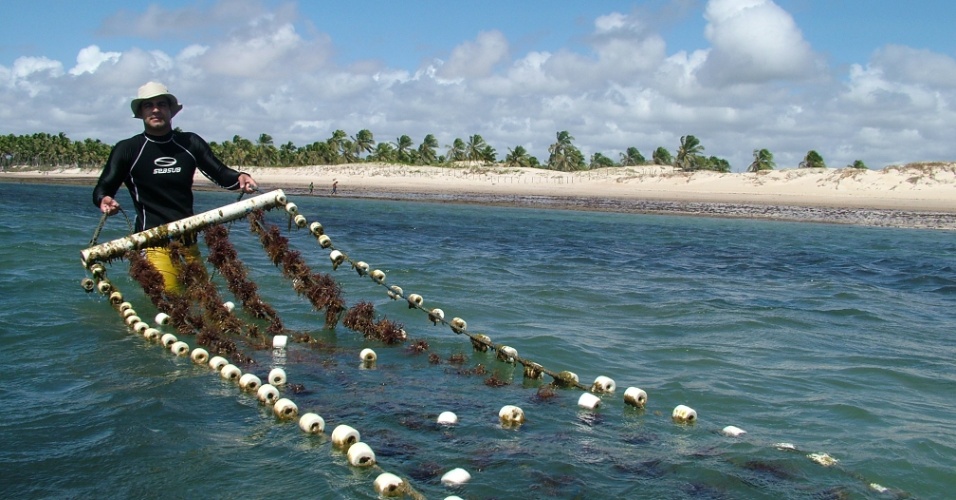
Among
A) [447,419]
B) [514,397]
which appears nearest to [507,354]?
[514,397]

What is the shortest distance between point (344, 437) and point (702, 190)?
69.1m

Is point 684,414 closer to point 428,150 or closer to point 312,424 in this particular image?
point 312,424

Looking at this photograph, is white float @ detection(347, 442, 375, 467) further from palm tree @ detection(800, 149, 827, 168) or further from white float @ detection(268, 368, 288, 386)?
palm tree @ detection(800, 149, 827, 168)

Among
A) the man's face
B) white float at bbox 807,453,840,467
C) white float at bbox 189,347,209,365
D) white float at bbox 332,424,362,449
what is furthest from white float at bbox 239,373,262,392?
white float at bbox 807,453,840,467

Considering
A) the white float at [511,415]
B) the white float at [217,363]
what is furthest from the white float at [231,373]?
the white float at [511,415]

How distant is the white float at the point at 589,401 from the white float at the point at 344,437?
7.23ft

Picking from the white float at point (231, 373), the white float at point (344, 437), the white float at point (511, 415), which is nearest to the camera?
the white float at point (344, 437)

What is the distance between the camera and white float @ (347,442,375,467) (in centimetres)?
555

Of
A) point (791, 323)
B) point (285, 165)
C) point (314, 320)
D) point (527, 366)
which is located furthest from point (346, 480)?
point (285, 165)

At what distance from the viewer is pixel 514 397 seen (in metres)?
7.51

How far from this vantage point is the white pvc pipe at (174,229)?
8.66 meters

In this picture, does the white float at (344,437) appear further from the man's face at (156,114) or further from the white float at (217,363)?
the man's face at (156,114)

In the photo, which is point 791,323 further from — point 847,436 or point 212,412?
point 212,412

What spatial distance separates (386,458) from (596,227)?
3246 centimetres
